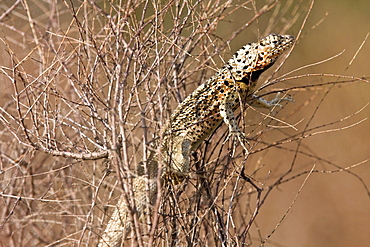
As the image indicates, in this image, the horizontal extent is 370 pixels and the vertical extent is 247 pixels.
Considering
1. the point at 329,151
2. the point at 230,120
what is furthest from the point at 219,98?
the point at 329,151

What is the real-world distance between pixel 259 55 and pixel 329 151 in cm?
424

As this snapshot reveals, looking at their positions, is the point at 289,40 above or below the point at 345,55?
below

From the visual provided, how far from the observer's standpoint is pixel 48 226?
3.79 m

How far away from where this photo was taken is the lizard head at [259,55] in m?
3.17

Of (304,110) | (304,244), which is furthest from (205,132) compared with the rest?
(304,110)

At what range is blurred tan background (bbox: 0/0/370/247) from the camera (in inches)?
268

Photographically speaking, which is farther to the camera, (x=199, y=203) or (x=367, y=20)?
(x=367, y=20)

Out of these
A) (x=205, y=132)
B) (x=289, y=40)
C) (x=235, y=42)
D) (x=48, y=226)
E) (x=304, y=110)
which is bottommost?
(x=48, y=226)

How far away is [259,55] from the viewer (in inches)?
126

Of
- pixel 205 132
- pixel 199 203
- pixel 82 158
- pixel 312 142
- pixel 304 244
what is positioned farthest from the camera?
pixel 312 142

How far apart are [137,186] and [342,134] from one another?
526 centimetres

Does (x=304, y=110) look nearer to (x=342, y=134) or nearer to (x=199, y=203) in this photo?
(x=342, y=134)

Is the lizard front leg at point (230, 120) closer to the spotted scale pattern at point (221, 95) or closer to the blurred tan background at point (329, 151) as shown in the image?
the spotted scale pattern at point (221, 95)

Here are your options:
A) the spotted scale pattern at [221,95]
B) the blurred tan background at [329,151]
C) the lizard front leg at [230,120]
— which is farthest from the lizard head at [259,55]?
the blurred tan background at [329,151]
